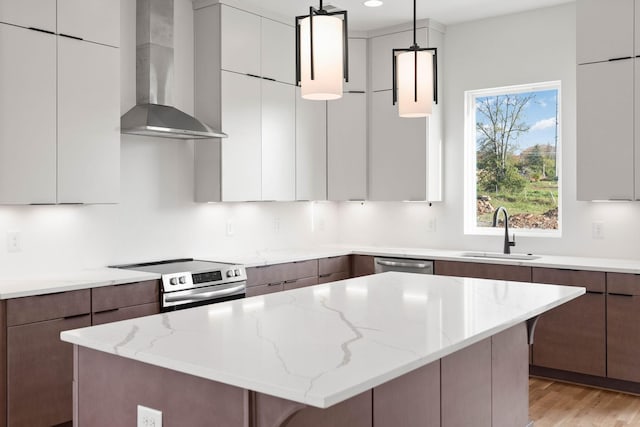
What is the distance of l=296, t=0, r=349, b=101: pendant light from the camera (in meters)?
2.20

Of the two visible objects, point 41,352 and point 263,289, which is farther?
point 263,289

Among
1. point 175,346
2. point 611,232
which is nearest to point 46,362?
point 175,346

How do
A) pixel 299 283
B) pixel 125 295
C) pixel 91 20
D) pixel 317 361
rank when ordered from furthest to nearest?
pixel 299 283 < pixel 91 20 < pixel 125 295 < pixel 317 361

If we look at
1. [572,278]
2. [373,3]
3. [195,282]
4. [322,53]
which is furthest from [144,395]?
[373,3]

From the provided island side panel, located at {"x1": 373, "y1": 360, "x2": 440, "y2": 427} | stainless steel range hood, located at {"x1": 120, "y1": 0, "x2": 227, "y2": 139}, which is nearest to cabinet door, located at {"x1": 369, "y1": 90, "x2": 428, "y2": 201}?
stainless steel range hood, located at {"x1": 120, "y1": 0, "x2": 227, "y2": 139}

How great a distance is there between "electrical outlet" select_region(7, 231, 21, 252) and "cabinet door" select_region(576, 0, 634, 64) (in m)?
4.02

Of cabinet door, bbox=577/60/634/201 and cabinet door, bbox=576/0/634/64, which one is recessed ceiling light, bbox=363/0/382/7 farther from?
cabinet door, bbox=577/60/634/201

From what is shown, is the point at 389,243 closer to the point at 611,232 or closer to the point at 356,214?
the point at 356,214

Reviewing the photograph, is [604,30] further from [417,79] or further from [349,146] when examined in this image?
[417,79]

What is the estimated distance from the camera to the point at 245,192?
494 cm

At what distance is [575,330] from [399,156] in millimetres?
2099

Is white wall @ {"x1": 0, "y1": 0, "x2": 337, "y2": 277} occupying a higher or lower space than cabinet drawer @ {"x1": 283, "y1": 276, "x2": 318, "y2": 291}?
higher

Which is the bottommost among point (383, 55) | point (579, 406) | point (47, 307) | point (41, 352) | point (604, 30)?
point (579, 406)

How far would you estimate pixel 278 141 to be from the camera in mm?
5242
